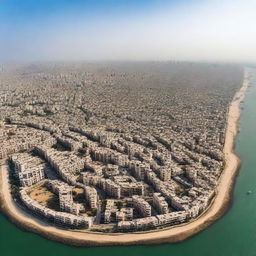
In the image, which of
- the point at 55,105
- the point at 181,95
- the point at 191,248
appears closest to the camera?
the point at 191,248

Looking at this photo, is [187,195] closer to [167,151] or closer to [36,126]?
[167,151]

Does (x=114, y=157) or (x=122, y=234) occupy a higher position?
(x=114, y=157)

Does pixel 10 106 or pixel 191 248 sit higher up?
pixel 10 106

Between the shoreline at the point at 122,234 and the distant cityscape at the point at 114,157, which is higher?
the distant cityscape at the point at 114,157

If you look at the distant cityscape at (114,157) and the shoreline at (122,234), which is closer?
the shoreline at (122,234)

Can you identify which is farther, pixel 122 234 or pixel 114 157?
pixel 114 157

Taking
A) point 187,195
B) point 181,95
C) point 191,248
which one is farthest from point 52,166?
point 181,95

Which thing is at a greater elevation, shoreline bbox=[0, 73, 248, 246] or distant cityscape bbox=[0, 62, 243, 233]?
distant cityscape bbox=[0, 62, 243, 233]

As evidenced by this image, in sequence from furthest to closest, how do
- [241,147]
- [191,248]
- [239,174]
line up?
[241,147] < [239,174] < [191,248]
